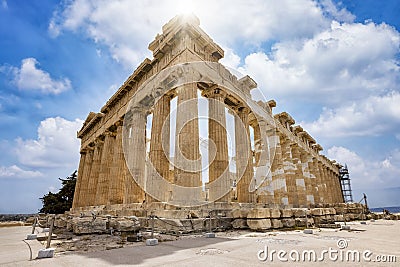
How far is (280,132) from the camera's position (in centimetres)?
2347

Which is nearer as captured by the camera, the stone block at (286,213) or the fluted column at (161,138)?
the stone block at (286,213)

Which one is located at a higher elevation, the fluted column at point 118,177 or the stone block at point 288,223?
the fluted column at point 118,177

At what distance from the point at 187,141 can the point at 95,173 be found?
16.8m

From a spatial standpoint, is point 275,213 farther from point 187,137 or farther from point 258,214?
point 187,137

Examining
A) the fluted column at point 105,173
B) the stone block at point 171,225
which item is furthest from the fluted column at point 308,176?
the stone block at point 171,225

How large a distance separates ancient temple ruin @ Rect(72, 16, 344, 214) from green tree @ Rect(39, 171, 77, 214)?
12075mm

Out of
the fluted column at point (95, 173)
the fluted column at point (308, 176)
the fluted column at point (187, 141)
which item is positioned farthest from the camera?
the fluted column at point (308, 176)

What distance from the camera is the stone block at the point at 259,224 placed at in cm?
923

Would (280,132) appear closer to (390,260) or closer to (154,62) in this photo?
(154,62)

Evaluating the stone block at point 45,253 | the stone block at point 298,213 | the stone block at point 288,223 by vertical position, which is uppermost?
the stone block at point 298,213

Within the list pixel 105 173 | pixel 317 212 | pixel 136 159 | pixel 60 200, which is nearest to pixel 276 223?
pixel 317 212

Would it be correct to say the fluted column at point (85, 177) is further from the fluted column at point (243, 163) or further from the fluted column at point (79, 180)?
the fluted column at point (243, 163)

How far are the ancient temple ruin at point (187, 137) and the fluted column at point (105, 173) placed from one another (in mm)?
93

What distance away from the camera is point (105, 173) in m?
21.4
